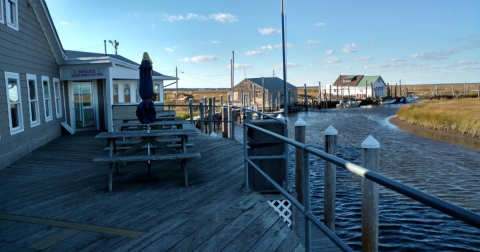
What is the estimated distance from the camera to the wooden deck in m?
3.66

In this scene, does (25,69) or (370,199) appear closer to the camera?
(370,199)

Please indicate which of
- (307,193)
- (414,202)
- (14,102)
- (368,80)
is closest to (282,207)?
(307,193)

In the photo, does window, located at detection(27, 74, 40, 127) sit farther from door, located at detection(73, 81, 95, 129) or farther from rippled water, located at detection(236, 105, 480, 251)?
rippled water, located at detection(236, 105, 480, 251)

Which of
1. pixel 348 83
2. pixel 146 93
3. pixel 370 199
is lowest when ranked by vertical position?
pixel 370 199

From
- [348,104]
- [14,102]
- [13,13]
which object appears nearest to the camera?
[14,102]

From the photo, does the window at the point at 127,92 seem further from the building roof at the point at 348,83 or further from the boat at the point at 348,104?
the building roof at the point at 348,83

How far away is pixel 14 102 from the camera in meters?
9.10

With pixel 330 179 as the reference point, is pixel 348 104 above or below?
below

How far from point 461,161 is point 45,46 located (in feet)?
54.2

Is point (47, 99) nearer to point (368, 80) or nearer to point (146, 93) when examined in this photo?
point (146, 93)

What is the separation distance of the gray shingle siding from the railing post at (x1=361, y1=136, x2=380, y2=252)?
7.41 m

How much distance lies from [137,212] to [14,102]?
20.9 feet

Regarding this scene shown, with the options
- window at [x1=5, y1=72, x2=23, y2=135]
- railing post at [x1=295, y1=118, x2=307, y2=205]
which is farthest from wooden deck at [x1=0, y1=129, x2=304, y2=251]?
window at [x1=5, y1=72, x2=23, y2=135]

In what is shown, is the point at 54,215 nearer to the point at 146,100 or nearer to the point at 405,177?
the point at 146,100
